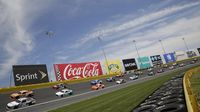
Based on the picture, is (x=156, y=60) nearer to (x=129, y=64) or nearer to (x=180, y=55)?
(x=129, y=64)

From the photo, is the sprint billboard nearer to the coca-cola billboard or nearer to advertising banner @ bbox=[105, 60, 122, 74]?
advertising banner @ bbox=[105, 60, 122, 74]

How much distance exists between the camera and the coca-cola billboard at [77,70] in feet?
196

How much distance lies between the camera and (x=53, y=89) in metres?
47.4

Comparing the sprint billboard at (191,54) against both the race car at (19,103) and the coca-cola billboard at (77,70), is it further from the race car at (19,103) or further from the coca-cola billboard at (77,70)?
the race car at (19,103)

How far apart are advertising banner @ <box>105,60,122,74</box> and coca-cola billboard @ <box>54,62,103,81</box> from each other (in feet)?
25.7

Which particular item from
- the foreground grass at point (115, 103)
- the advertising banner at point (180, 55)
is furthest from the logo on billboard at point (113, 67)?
the foreground grass at point (115, 103)

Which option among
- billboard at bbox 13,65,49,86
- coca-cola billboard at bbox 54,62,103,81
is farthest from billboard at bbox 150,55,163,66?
billboard at bbox 13,65,49,86

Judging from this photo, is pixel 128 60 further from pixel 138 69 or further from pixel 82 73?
pixel 82 73

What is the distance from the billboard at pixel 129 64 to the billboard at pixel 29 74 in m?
41.9

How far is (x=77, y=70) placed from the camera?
64375 mm

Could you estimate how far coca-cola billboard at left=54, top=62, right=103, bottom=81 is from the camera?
59.6 metres

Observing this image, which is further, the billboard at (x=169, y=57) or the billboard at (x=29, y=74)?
the billboard at (x=169, y=57)

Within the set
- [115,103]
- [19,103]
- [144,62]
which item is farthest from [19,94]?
[144,62]

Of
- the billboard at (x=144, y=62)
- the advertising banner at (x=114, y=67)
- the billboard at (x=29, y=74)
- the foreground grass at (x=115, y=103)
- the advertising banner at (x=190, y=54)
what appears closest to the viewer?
the foreground grass at (x=115, y=103)
